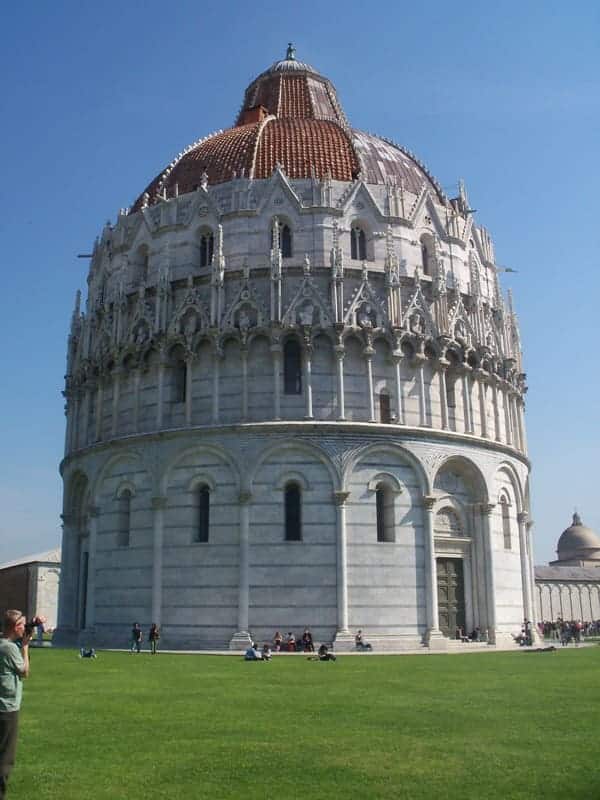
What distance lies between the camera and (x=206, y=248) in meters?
38.2

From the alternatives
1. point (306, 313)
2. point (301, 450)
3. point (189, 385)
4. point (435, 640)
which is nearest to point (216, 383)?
point (189, 385)

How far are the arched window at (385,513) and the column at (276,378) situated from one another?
17.1 ft

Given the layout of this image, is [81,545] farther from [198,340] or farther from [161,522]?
[198,340]

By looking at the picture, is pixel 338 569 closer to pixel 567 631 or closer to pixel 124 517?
pixel 124 517

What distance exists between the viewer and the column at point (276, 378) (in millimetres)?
33938

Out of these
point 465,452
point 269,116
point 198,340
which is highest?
point 269,116

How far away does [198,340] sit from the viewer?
35594mm

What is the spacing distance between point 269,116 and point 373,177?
8.76 m

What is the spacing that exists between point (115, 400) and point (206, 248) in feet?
26.3

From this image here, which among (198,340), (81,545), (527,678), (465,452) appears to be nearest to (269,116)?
(198,340)

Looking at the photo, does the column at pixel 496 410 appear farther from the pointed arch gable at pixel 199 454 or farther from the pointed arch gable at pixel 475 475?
the pointed arch gable at pixel 199 454

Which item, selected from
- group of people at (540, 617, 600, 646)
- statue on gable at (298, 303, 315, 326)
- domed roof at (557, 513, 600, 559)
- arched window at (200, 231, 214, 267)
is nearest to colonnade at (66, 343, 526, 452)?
statue on gable at (298, 303, 315, 326)

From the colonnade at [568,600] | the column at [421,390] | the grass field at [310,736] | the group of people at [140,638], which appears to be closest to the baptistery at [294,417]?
the column at [421,390]

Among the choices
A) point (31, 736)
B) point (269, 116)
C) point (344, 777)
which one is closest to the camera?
point (344, 777)
